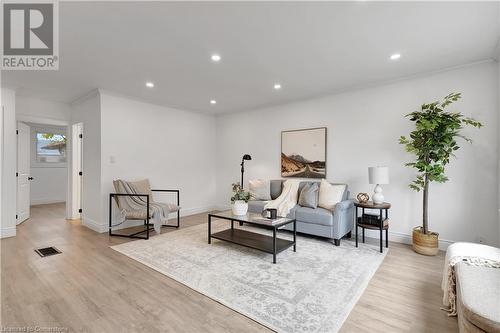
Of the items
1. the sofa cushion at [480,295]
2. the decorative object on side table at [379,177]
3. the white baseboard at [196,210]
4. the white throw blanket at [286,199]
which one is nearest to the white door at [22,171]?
the white baseboard at [196,210]

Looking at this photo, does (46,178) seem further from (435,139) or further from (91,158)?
(435,139)

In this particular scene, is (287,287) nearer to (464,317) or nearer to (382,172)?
(464,317)

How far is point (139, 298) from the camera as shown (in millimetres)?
2061

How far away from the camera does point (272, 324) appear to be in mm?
1724

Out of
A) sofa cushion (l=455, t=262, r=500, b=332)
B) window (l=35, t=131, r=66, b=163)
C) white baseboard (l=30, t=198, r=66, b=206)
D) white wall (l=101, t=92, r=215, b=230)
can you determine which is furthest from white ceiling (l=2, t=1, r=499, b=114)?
white baseboard (l=30, t=198, r=66, b=206)

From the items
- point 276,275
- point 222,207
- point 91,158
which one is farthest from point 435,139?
point 91,158

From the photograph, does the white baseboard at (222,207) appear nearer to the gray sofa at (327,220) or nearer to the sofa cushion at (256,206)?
the sofa cushion at (256,206)

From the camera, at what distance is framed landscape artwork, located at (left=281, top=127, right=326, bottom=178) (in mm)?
4406

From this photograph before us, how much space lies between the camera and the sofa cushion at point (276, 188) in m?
4.61

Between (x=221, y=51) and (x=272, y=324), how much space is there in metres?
2.86

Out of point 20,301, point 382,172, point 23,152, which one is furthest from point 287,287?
point 23,152

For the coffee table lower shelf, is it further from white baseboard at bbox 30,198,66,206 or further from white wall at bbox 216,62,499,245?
white baseboard at bbox 30,198,66,206

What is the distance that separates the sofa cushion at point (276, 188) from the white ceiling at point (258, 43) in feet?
6.11

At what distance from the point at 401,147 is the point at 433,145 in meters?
0.56
